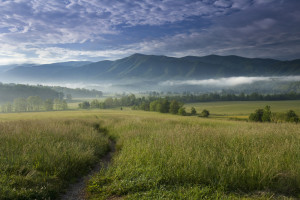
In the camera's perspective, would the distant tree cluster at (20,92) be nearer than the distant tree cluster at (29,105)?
No

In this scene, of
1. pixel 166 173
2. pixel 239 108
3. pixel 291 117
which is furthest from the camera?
pixel 239 108

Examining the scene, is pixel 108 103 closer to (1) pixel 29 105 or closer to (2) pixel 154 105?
(2) pixel 154 105

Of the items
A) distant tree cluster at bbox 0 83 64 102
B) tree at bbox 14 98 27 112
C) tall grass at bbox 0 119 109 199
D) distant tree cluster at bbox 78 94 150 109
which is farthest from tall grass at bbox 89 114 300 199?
distant tree cluster at bbox 0 83 64 102

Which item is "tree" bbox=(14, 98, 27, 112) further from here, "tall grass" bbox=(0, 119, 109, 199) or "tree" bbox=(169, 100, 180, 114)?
"tall grass" bbox=(0, 119, 109, 199)

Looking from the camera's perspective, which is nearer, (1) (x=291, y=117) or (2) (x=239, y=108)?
(1) (x=291, y=117)

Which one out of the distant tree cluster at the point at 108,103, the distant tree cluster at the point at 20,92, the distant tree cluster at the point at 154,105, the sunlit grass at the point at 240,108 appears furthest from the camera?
the distant tree cluster at the point at 20,92

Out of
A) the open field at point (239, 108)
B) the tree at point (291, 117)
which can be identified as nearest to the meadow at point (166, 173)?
the tree at point (291, 117)


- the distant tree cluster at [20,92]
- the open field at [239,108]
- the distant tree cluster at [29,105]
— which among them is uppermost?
the distant tree cluster at [20,92]

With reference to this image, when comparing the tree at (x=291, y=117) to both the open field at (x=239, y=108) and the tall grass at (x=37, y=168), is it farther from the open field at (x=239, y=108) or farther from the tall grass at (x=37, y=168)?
the tall grass at (x=37, y=168)

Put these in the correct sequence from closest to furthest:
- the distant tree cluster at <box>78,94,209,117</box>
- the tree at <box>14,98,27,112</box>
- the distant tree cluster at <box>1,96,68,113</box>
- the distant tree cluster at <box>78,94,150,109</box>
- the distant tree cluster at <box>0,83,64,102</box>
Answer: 1. the distant tree cluster at <box>78,94,209,117</box>
2. the distant tree cluster at <box>1,96,68,113</box>
3. the tree at <box>14,98,27,112</box>
4. the distant tree cluster at <box>78,94,150,109</box>
5. the distant tree cluster at <box>0,83,64,102</box>

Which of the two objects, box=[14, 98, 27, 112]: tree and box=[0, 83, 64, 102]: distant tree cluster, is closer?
box=[14, 98, 27, 112]: tree

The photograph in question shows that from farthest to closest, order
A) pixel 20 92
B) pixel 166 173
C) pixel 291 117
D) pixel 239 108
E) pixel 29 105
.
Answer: pixel 20 92, pixel 29 105, pixel 239 108, pixel 291 117, pixel 166 173

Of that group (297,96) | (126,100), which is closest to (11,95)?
(126,100)

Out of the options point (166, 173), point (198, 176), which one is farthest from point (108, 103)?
point (198, 176)
